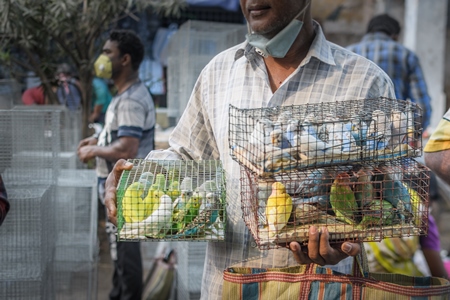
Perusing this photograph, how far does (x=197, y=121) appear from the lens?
2576 millimetres

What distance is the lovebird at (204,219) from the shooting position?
2.14 meters

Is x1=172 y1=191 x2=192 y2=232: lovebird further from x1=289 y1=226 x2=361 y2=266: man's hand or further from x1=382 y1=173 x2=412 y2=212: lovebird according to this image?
x1=382 y1=173 x2=412 y2=212: lovebird

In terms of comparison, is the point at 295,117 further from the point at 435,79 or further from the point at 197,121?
the point at 435,79

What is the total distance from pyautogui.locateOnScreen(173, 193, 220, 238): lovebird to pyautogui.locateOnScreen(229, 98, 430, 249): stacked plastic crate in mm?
146

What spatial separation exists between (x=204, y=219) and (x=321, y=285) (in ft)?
1.37

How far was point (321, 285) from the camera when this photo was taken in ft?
6.77

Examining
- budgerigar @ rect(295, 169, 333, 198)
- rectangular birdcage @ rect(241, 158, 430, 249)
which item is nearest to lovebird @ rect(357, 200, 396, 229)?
rectangular birdcage @ rect(241, 158, 430, 249)

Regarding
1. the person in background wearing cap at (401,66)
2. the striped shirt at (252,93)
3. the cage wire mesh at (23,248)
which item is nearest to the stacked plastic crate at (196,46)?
the person in background wearing cap at (401,66)

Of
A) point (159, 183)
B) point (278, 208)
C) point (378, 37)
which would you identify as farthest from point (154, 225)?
point (378, 37)

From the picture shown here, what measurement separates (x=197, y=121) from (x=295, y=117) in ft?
2.24

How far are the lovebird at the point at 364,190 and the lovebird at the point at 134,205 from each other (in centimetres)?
66

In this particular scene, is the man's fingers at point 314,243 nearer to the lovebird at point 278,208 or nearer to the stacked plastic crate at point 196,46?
the lovebird at point 278,208

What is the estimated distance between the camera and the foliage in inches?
211

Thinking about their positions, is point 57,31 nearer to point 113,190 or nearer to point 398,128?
point 113,190
